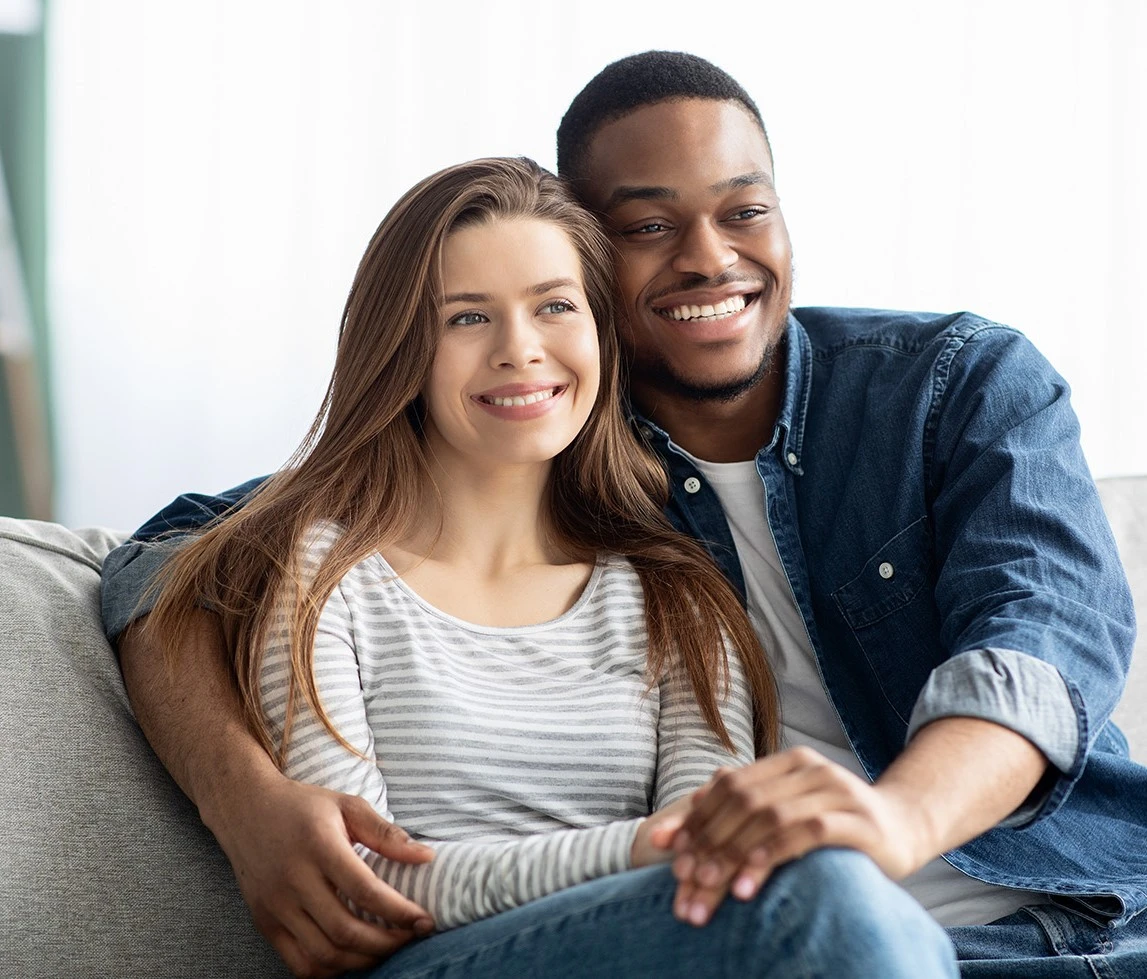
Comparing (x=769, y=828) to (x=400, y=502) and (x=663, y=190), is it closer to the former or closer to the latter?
(x=400, y=502)

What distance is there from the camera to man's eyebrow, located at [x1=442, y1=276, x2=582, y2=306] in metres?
1.47

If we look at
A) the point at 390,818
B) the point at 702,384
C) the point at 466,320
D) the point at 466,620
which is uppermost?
the point at 466,320

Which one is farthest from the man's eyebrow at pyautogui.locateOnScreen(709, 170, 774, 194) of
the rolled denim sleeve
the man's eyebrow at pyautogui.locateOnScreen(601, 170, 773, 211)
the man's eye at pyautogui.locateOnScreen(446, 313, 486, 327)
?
the rolled denim sleeve

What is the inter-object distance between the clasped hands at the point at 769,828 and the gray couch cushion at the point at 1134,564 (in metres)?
0.95

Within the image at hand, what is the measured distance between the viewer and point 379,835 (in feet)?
3.85

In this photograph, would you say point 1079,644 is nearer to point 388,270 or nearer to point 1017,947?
point 1017,947

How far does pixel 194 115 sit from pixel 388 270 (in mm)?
1357

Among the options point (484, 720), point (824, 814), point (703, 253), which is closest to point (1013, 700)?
point (824, 814)

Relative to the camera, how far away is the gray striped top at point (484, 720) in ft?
4.32

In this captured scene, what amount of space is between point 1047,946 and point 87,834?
994 millimetres

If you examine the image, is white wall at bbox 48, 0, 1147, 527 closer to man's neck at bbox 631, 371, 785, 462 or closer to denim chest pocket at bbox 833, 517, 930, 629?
man's neck at bbox 631, 371, 785, 462

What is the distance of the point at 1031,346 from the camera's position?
1.61 metres

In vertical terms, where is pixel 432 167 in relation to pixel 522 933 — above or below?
above

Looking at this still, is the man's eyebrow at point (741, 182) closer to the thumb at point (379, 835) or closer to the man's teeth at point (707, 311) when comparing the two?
the man's teeth at point (707, 311)
